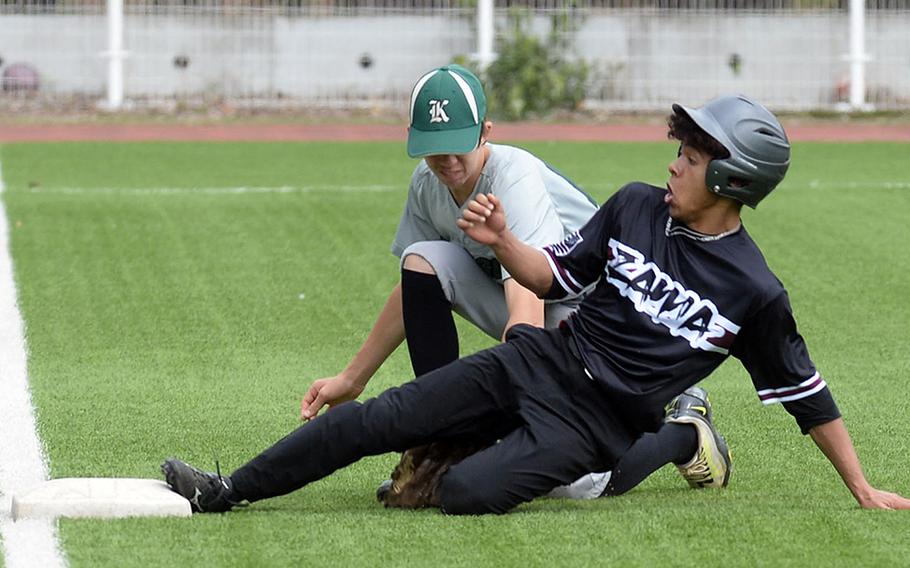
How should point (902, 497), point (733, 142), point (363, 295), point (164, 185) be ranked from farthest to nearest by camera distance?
1. point (164, 185)
2. point (363, 295)
3. point (902, 497)
4. point (733, 142)

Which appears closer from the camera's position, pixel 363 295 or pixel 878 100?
pixel 363 295

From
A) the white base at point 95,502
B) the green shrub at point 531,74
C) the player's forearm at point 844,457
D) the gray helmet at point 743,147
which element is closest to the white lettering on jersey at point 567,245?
the gray helmet at point 743,147

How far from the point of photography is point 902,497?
4773mm

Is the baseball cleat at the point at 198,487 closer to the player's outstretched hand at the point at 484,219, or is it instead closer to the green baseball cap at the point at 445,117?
the player's outstretched hand at the point at 484,219

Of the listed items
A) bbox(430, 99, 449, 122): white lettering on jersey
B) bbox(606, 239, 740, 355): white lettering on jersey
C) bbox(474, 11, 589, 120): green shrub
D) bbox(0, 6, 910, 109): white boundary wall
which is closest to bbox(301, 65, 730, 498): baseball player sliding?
bbox(430, 99, 449, 122): white lettering on jersey

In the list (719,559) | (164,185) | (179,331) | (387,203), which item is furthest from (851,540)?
(164,185)

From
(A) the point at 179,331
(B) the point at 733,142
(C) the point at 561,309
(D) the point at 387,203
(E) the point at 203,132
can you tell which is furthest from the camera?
(E) the point at 203,132

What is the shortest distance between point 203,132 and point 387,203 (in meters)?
6.18

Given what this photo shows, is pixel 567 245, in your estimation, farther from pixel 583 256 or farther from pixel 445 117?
pixel 445 117

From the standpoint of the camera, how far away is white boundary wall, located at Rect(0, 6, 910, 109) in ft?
62.8

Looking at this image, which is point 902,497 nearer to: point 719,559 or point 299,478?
point 719,559

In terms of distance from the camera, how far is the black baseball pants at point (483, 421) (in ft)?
14.8

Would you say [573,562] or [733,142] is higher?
[733,142]

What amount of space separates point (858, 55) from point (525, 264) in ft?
51.4
